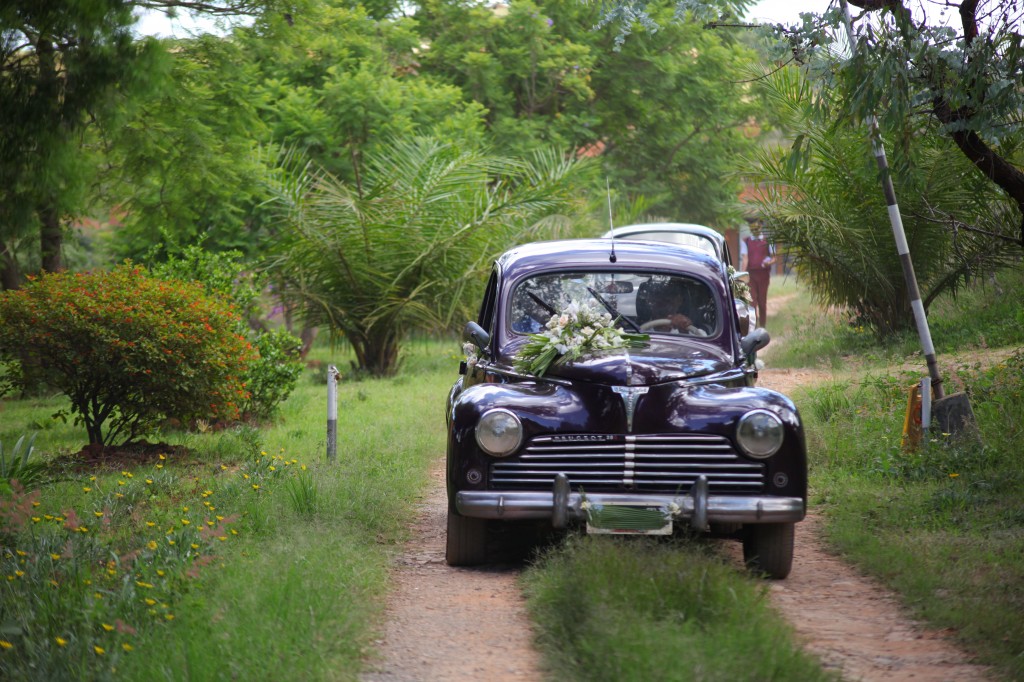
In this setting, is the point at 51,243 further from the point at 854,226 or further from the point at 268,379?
the point at 854,226

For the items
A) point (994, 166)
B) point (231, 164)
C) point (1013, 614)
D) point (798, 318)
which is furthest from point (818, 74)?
point (798, 318)

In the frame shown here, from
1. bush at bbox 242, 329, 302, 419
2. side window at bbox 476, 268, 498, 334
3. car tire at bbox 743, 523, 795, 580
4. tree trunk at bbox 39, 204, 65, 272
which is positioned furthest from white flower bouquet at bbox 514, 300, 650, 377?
tree trunk at bbox 39, 204, 65, 272

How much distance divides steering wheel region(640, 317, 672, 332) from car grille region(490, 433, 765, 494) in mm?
1403

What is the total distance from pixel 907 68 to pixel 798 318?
15978 millimetres

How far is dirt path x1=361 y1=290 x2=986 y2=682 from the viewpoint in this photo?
15.4 feet

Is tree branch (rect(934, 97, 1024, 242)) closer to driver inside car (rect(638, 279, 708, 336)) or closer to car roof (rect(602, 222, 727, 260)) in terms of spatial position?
driver inside car (rect(638, 279, 708, 336))

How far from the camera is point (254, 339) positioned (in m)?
13.0

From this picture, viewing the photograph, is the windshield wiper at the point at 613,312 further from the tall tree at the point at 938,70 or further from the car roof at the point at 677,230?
the car roof at the point at 677,230

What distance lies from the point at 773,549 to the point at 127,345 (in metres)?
5.66

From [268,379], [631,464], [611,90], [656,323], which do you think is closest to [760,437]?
[631,464]

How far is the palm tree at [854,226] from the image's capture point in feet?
44.6

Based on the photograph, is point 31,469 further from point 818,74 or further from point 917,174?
point 917,174

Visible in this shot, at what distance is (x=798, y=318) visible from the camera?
22.8 m

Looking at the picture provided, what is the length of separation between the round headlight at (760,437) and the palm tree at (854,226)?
8.39 m
